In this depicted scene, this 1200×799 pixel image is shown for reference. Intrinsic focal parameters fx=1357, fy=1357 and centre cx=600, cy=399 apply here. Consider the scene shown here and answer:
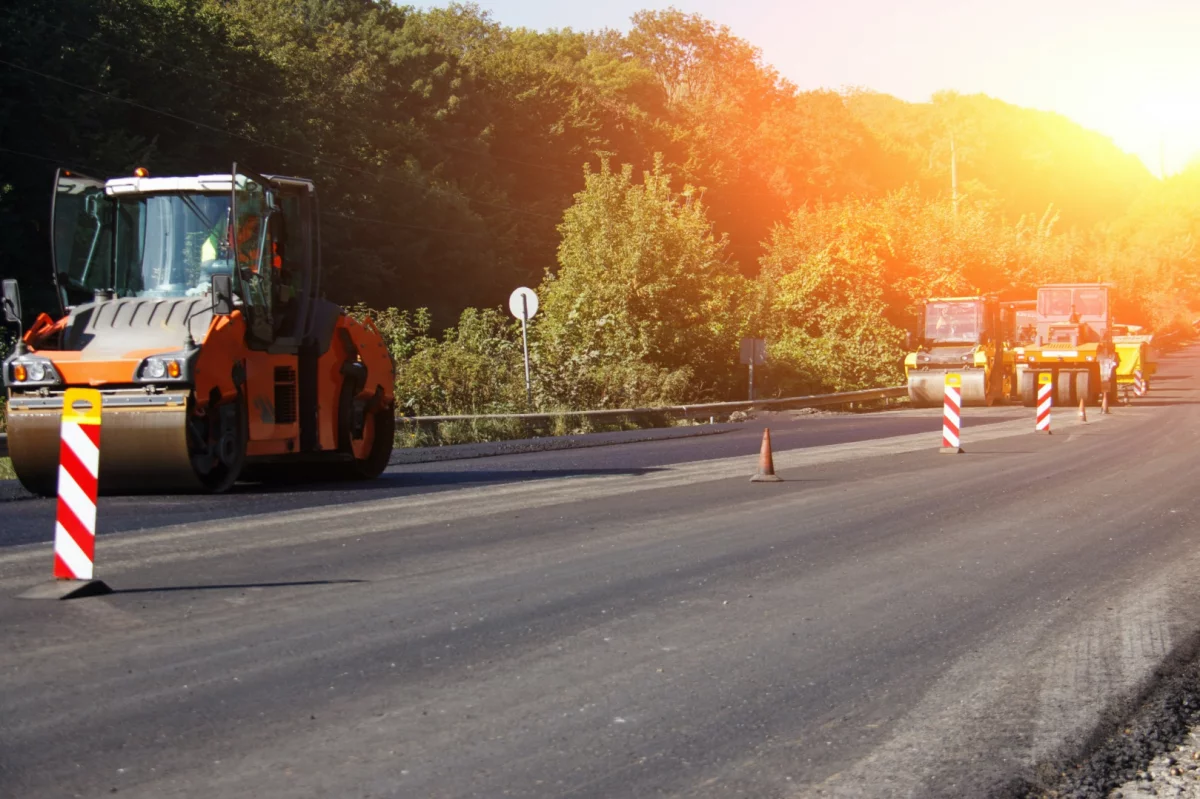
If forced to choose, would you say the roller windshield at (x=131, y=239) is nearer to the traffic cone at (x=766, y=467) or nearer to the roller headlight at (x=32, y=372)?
the roller headlight at (x=32, y=372)

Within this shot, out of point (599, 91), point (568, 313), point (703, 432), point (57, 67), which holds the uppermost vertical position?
point (599, 91)

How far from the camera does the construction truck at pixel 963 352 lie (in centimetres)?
3728

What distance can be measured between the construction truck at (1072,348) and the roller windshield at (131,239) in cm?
2694

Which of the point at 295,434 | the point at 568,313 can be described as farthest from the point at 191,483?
the point at 568,313

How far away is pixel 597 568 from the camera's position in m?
9.11

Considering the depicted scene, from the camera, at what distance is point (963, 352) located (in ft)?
124

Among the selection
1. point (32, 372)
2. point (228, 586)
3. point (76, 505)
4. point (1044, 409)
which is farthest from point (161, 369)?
point (1044, 409)

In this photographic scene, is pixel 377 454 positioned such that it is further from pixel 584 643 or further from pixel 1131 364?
pixel 1131 364

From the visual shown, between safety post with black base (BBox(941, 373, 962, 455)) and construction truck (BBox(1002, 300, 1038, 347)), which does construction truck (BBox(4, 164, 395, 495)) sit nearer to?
safety post with black base (BBox(941, 373, 962, 455))

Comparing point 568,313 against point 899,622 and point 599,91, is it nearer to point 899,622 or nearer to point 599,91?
point 899,622

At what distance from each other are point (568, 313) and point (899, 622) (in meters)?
29.8

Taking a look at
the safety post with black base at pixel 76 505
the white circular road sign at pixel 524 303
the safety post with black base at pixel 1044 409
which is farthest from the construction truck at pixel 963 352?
the safety post with black base at pixel 76 505

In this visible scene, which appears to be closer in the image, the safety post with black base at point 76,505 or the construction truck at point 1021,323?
the safety post with black base at point 76,505

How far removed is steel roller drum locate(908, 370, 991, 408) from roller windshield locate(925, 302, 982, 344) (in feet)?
4.92
